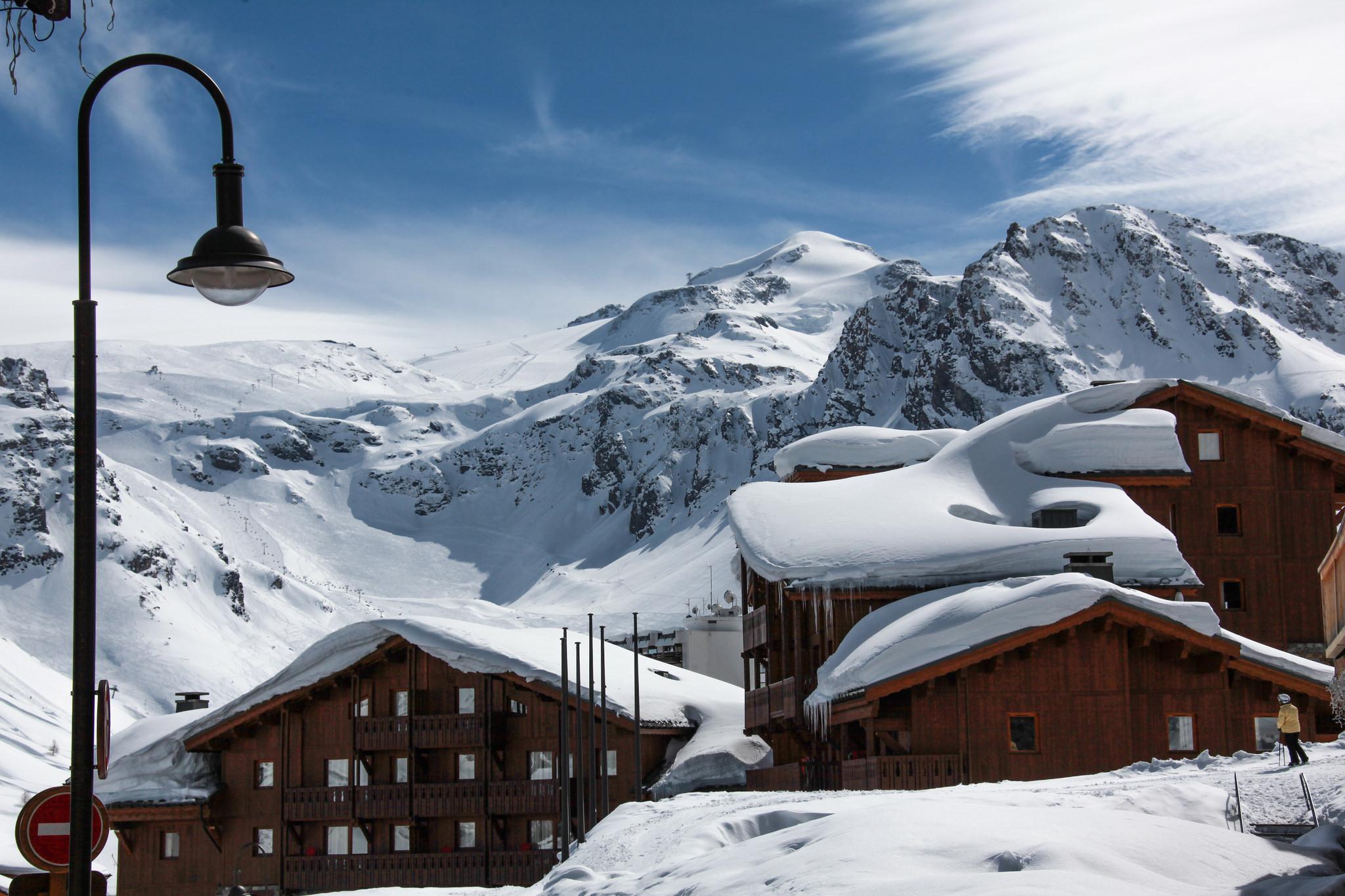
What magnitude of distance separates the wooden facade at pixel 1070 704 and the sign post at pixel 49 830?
2339cm

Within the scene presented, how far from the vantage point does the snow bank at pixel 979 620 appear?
105 feet

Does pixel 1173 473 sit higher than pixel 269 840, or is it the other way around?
pixel 1173 473

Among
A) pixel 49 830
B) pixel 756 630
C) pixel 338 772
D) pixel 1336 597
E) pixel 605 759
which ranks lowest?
pixel 338 772

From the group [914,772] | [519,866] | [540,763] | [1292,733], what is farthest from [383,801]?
[1292,733]

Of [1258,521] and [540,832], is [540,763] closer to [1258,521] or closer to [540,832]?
[540,832]

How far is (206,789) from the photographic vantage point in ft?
152

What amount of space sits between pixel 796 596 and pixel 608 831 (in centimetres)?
1889

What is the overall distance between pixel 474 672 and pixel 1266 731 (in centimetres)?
1991

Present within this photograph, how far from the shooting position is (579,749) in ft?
117

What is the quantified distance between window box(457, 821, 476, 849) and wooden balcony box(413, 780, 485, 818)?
0.58m

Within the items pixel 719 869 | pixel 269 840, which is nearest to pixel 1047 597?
pixel 719 869

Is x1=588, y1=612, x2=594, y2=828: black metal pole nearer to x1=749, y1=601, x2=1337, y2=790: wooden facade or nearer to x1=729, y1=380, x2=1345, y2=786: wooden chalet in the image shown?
x1=729, y1=380, x2=1345, y2=786: wooden chalet

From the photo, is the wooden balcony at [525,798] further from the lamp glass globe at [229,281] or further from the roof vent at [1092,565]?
the lamp glass globe at [229,281]

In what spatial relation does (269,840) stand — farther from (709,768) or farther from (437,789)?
(709,768)
